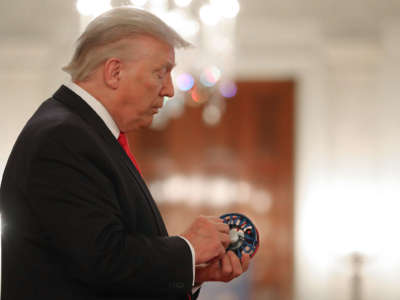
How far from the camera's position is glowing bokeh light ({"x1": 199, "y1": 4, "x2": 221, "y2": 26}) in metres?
4.08

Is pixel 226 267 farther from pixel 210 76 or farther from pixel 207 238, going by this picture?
pixel 210 76

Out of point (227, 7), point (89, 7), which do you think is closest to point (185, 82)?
point (227, 7)

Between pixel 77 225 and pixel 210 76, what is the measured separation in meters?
3.54

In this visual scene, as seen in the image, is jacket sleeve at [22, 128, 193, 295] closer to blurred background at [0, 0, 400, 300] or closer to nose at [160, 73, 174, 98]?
nose at [160, 73, 174, 98]

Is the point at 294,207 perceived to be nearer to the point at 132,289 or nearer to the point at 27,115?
the point at 27,115

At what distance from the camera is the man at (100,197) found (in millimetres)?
1090

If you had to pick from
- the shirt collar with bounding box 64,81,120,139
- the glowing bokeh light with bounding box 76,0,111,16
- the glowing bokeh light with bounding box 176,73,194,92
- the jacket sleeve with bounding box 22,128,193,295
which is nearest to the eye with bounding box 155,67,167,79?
the shirt collar with bounding box 64,81,120,139

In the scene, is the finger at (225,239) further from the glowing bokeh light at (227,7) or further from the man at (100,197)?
the glowing bokeh light at (227,7)

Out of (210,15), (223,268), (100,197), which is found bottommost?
(223,268)

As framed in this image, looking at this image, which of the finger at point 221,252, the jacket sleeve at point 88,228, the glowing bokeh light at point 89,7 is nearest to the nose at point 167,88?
the jacket sleeve at point 88,228

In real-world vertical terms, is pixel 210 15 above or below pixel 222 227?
above

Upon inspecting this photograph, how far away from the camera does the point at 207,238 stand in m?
1.26

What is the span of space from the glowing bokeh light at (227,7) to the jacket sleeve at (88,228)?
3002mm

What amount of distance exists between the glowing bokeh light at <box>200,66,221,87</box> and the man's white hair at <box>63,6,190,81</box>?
3177 millimetres
